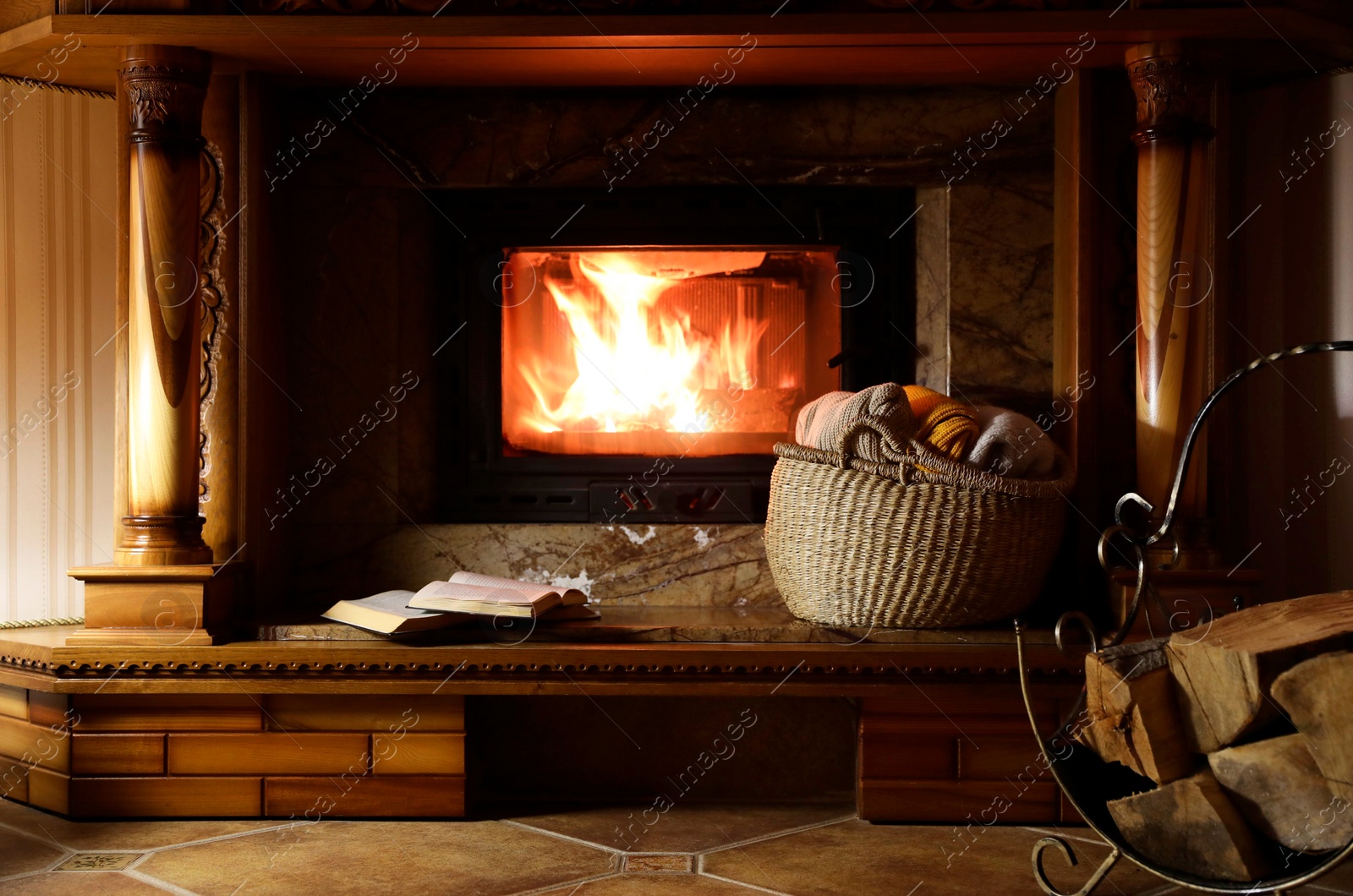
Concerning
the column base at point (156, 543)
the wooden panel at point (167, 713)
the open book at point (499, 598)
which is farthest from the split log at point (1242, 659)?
the column base at point (156, 543)

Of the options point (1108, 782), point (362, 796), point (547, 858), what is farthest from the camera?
point (362, 796)

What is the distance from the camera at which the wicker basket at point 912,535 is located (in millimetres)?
2160

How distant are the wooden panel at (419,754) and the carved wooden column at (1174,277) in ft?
4.38

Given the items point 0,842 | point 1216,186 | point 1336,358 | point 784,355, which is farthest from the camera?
point 784,355

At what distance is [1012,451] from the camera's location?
221 centimetres

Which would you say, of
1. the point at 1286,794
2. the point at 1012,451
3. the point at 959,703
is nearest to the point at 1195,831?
the point at 1286,794

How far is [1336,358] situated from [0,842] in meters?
2.90

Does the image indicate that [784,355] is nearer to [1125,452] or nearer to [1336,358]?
[1125,452]

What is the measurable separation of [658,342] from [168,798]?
1.44m

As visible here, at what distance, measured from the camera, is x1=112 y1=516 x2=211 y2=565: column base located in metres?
2.27

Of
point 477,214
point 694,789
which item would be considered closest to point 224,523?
point 477,214

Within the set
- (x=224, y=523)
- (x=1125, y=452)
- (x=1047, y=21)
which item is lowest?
(x=224, y=523)

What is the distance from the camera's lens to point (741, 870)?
1.99 m

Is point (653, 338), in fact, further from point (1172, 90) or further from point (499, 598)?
point (1172, 90)
